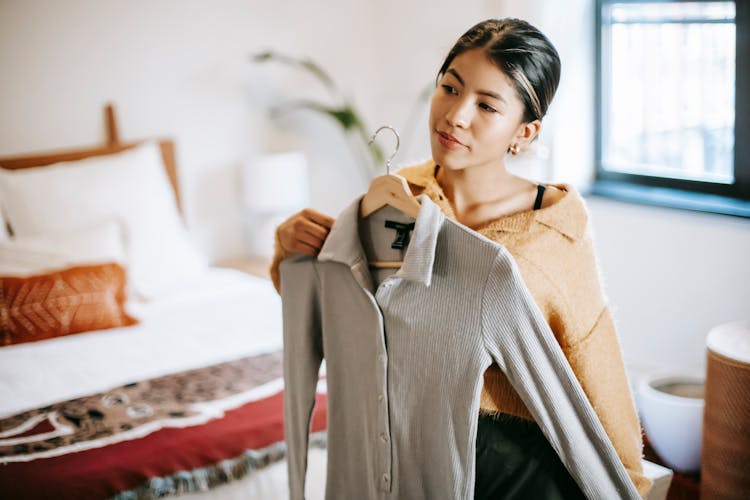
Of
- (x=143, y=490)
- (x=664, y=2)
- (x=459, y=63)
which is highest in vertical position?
(x=664, y=2)

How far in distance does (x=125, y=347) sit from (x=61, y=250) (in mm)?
527

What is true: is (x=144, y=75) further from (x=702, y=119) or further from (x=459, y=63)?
(x=459, y=63)

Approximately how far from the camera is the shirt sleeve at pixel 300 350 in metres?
1.55

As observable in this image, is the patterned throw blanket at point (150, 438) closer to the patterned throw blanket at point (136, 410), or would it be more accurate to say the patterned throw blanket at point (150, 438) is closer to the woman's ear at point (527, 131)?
the patterned throw blanket at point (136, 410)

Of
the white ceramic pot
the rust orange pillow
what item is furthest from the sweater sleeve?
the rust orange pillow

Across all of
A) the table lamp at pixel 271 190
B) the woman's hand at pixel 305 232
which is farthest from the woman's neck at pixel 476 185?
the table lamp at pixel 271 190

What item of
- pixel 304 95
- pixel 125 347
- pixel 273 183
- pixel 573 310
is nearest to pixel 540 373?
pixel 573 310

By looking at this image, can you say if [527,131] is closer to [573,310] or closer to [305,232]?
[573,310]

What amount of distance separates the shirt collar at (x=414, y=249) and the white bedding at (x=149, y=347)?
1146mm

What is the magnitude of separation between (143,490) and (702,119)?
243 cm

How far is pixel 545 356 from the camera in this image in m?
1.31

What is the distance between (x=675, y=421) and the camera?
2660mm

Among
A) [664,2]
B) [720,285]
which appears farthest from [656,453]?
[664,2]

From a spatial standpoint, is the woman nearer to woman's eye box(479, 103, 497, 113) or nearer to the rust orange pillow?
woman's eye box(479, 103, 497, 113)
